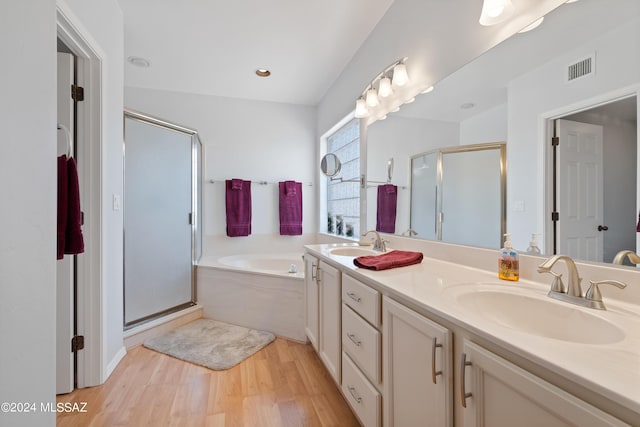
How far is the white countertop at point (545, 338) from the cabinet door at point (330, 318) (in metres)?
0.36

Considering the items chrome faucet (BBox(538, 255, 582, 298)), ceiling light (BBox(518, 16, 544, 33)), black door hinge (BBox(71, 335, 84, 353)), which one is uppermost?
ceiling light (BBox(518, 16, 544, 33))

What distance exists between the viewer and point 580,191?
0.92 m

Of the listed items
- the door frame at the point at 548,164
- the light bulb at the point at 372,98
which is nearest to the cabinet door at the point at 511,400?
the door frame at the point at 548,164

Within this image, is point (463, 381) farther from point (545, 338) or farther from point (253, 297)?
point (253, 297)

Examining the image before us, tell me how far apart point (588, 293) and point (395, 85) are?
1.51 meters

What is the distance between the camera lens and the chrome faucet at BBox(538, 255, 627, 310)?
2.47ft

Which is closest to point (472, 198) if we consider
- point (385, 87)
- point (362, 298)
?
point (362, 298)

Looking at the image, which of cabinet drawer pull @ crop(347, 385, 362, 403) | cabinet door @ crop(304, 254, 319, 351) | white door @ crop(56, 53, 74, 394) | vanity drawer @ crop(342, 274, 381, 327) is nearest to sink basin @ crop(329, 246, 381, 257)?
cabinet door @ crop(304, 254, 319, 351)

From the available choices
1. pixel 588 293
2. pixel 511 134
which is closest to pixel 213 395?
pixel 588 293

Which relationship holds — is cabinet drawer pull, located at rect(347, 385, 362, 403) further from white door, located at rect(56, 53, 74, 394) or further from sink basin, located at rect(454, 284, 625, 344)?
white door, located at rect(56, 53, 74, 394)

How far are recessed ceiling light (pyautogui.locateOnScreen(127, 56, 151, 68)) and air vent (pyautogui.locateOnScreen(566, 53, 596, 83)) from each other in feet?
10.1

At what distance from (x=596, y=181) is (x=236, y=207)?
309 cm

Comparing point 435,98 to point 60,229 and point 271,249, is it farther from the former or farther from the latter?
point 271,249

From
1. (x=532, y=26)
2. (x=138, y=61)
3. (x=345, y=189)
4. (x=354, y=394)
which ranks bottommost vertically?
(x=354, y=394)
